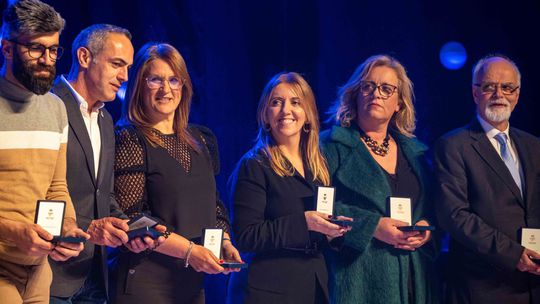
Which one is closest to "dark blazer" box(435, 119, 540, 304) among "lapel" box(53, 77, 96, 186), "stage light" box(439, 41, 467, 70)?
"stage light" box(439, 41, 467, 70)

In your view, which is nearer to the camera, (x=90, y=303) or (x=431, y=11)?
(x=90, y=303)

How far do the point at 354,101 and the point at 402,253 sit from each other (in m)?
0.91

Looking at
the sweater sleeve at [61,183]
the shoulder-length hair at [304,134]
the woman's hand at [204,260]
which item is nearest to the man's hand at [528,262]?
the shoulder-length hair at [304,134]

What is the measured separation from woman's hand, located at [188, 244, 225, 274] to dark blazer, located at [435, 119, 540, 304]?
1.28m

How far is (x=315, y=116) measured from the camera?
395 cm

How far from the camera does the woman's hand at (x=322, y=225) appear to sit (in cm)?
355

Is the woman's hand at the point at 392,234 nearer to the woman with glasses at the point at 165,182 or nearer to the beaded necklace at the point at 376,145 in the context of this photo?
the beaded necklace at the point at 376,145

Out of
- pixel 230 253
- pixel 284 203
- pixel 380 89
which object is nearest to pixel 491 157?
pixel 380 89

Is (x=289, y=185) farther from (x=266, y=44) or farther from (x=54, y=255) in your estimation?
(x=266, y=44)

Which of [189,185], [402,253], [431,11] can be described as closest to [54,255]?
[189,185]

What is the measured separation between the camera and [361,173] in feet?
12.6

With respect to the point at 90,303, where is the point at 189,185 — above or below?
above

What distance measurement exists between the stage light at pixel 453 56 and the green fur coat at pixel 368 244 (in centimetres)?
Answer: 163

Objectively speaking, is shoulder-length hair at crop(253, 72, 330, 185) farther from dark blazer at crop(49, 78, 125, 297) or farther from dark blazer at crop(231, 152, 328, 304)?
dark blazer at crop(49, 78, 125, 297)
